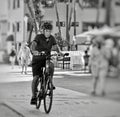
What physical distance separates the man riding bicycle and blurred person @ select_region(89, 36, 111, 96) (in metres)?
2.25

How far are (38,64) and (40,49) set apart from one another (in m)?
0.76

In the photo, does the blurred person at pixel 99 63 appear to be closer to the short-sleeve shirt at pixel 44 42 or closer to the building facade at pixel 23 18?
the building facade at pixel 23 18

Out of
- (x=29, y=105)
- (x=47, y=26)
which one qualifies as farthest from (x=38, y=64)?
(x=47, y=26)

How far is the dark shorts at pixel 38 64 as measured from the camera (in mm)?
6733

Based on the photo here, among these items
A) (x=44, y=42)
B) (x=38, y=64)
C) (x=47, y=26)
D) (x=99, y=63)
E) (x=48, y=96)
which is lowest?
(x=48, y=96)

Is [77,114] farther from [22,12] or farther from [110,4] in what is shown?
[110,4]

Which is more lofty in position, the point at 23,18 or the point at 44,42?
the point at 23,18

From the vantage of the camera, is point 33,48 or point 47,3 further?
point 33,48

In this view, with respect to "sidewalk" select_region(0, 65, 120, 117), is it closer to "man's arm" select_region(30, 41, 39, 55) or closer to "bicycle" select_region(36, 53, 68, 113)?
"bicycle" select_region(36, 53, 68, 113)

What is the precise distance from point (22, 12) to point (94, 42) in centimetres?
202

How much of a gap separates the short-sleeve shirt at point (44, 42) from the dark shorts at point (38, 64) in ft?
1.21

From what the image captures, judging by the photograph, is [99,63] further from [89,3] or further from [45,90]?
[45,90]

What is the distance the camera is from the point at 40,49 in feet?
20.7

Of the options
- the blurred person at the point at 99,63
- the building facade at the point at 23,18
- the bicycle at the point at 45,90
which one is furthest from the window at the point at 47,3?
the bicycle at the point at 45,90
